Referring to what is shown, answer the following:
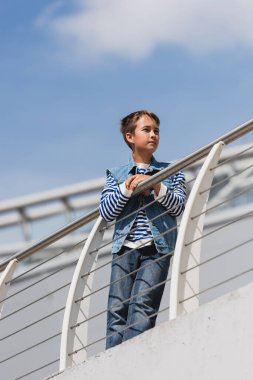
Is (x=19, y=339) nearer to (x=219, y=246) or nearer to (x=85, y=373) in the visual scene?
(x=219, y=246)

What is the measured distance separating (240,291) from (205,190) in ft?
2.36

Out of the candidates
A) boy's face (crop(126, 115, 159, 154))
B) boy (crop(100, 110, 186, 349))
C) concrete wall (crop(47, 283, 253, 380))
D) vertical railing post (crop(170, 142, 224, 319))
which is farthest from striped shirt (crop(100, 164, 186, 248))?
concrete wall (crop(47, 283, 253, 380))

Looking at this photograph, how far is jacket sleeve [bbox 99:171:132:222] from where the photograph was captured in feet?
20.5

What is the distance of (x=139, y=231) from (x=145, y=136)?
49cm

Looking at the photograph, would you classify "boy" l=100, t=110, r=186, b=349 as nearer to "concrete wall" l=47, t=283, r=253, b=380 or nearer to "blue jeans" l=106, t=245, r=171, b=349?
"blue jeans" l=106, t=245, r=171, b=349

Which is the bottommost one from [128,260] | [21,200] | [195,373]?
[195,373]

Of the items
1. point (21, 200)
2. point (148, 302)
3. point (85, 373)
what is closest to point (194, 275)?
point (148, 302)

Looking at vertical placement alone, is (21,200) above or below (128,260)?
above

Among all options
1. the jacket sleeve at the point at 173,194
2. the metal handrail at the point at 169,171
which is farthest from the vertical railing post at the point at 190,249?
the jacket sleeve at the point at 173,194

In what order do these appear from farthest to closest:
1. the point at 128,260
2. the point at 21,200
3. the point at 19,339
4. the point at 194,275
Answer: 1. the point at 19,339
2. the point at 21,200
3. the point at 128,260
4. the point at 194,275

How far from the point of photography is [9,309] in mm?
16500

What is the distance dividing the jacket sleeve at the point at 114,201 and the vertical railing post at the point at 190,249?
493mm

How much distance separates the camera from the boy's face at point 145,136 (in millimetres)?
6363

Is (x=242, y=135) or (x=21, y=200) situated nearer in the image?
(x=242, y=135)
